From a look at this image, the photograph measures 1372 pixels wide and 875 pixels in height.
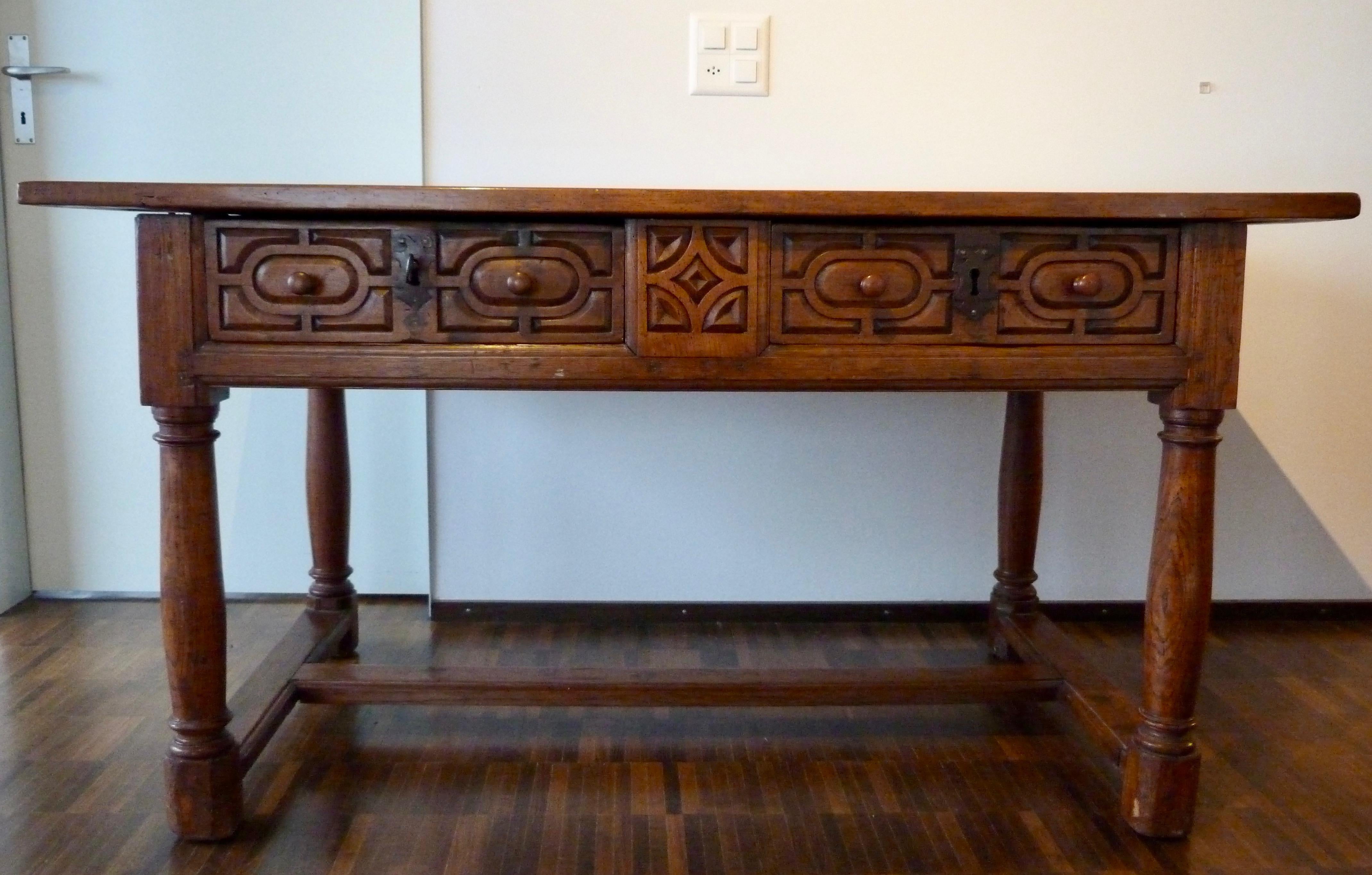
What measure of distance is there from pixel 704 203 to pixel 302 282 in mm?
537

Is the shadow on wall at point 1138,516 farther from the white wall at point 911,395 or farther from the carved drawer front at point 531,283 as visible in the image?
the carved drawer front at point 531,283

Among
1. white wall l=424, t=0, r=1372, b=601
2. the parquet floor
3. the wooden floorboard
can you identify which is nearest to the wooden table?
the parquet floor

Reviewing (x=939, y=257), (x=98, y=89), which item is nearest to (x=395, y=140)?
(x=98, y=89)

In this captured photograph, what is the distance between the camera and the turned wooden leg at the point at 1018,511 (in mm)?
2207

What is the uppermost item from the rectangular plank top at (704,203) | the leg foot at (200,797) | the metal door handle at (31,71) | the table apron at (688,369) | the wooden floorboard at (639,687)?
the metal door handle at (31,71)

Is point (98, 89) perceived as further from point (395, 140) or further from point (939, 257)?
point (939, 257)

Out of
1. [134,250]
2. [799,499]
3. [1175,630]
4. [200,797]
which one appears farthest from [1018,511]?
[134,250]

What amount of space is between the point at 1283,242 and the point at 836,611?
125 cm

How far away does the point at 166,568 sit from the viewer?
1.54 metres

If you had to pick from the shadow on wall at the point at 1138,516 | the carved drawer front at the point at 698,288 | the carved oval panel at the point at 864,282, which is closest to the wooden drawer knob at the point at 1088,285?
the carved oval panel at the point at 864,282

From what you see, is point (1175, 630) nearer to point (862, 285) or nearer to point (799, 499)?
point (862, 285)

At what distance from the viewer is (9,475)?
8.18 ft

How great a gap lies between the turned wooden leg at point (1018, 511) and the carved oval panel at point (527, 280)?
106cm

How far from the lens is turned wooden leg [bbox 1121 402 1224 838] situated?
155 cm
